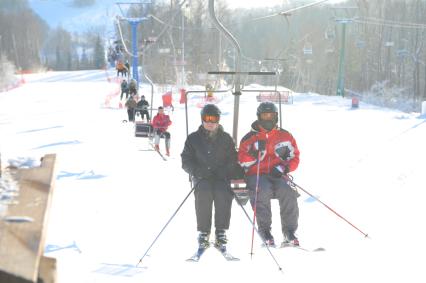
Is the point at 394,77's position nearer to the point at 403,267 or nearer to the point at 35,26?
the point at 403,267

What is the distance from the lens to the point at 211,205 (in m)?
4.49

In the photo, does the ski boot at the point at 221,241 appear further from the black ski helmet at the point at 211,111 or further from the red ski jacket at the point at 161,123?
the red ski jacket at the point at 161,123

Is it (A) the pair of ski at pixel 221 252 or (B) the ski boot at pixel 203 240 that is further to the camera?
(B) the ski boot at pixel 203 240

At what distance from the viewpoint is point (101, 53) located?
89500 mm

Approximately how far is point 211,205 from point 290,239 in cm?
82

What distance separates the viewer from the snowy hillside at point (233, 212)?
13.5 feet

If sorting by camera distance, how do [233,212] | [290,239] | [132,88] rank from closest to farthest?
1. [290,239]
2. [233,212]
3. [132,88]

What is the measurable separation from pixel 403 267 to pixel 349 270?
503 millimetres

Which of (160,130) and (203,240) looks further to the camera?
(160,130)

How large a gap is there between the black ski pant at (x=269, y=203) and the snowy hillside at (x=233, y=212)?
26cm

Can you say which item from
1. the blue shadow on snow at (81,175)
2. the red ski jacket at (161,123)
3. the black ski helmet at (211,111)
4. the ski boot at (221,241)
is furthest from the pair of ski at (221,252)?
the red ski jacket at (161,123)

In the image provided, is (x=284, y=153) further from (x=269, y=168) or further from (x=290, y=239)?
(x=290, y=239)

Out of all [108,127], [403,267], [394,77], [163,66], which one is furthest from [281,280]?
[394,77]

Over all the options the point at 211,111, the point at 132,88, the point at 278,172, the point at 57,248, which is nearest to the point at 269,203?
the point at 278,172
